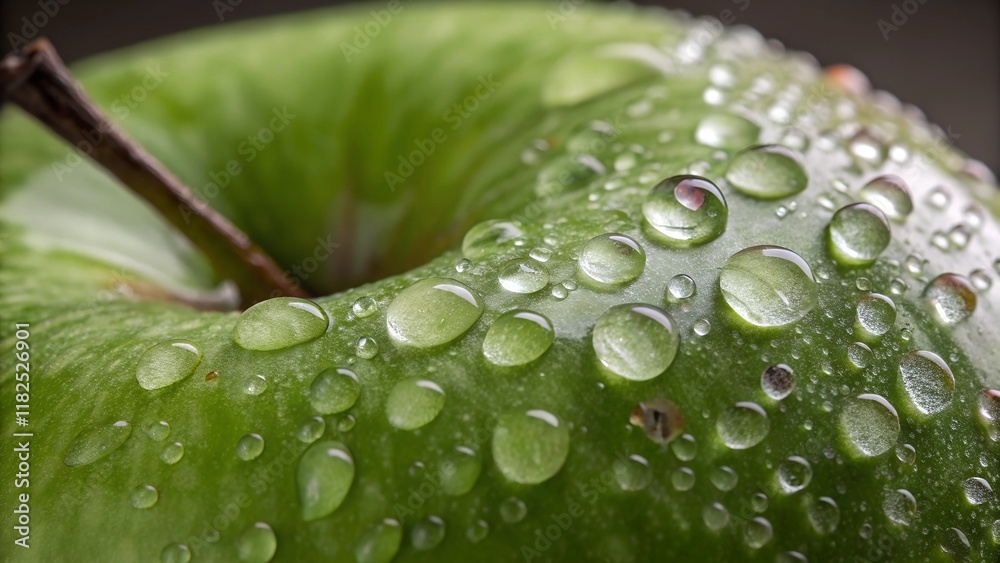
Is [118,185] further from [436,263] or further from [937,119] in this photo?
[937,119]

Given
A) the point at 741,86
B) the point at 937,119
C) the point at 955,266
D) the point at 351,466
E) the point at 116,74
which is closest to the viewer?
the point at 351,466

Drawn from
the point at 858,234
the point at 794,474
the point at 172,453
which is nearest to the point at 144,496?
the point at 172,453

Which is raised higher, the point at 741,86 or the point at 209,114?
the point at 741,86

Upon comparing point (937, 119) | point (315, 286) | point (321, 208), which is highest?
point (321, 208)

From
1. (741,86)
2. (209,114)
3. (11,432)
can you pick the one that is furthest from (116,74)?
(741,86)

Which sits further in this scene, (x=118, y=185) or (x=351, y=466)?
(x=118, y=185)

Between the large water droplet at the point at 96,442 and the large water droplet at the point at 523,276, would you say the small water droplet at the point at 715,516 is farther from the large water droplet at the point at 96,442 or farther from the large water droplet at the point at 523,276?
the large water droplet at the point at 96,442

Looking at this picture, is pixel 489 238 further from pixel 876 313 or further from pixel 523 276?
pixel 876 313

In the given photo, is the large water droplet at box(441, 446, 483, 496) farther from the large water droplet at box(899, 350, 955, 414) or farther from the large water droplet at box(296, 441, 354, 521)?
the large water droplet at box(899, 350, 955, 414)

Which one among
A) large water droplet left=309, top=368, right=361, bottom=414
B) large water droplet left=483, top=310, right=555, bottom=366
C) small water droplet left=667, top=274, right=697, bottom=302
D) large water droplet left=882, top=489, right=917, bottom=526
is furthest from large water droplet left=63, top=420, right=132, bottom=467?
large water droplet left=882, top=489, right=917, bottom=526
